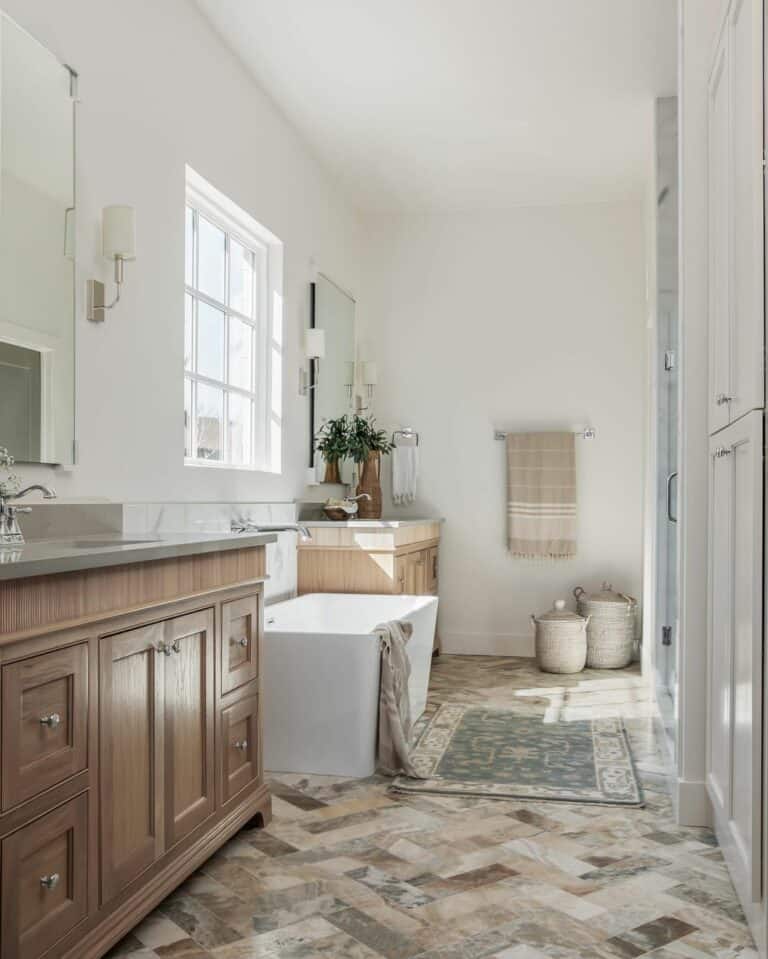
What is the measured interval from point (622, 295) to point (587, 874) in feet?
13.4

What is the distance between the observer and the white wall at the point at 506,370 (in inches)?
226

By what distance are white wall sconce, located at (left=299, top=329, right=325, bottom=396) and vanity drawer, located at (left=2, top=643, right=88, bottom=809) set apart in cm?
315

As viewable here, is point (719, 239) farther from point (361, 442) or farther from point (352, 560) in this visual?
point (361, 442)

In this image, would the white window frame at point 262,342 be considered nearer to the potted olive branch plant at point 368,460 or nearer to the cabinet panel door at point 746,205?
the potted olive branch plant at point 368,460

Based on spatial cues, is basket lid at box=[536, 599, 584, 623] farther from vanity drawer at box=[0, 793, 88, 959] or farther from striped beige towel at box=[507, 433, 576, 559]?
vanity drawer at box=[0, 793, 88, 959]

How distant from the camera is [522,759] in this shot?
3449mm

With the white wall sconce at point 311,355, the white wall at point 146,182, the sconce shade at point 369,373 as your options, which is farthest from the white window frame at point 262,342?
the sconce shade at point 369,373

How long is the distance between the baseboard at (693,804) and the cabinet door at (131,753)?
1.53 m

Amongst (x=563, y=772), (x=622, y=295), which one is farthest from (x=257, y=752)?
(x=622, y=295)

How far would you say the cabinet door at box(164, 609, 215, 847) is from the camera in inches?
85.0

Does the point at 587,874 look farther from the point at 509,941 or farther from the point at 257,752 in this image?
the point at 257,752

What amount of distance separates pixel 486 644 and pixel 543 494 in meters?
1.01

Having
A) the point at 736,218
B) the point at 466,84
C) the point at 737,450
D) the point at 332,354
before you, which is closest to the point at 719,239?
the point at 736,218

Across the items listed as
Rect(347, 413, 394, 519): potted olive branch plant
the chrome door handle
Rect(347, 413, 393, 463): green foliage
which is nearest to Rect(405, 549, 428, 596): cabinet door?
Rect(347, 413, 394, 519): potted olive branch plant
